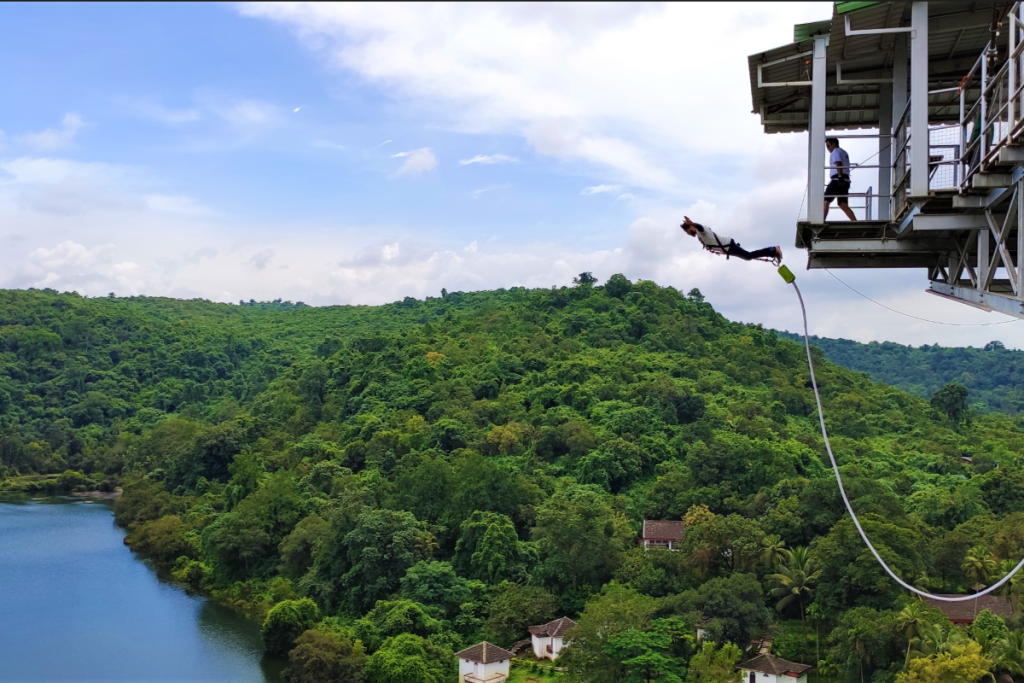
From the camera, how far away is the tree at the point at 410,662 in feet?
55.0

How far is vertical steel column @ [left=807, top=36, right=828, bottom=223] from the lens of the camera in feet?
16.9

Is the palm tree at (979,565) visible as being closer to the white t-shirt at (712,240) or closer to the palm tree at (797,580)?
the palm tree at (797,580)

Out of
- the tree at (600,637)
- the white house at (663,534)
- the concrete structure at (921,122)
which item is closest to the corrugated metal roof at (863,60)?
the concrete structure at (921,122)

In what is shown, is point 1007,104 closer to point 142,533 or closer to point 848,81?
point 848,81

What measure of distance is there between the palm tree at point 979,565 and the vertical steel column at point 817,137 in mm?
15520

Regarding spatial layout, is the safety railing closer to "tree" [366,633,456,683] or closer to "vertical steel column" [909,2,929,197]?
"vertical steel column" [909,2,929,197]

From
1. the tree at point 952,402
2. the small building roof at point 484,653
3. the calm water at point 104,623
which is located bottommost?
the calm water at point 104,623

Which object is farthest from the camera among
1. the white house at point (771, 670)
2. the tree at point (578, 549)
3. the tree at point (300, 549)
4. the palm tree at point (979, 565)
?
the tree at point (300, 549)

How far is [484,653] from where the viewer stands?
1698 centimetres

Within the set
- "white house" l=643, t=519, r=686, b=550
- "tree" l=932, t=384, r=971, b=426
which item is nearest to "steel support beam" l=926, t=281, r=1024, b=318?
"white house" l=643, t=519, r=686, b=550

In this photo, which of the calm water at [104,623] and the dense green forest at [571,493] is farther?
the calm water at [104,623]

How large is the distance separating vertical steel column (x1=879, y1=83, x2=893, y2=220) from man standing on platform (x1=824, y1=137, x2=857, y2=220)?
208 millimetres

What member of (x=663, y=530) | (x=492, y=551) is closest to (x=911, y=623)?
(x=663, y=530)

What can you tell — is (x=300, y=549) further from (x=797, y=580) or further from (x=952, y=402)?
(x=952, y=402)
